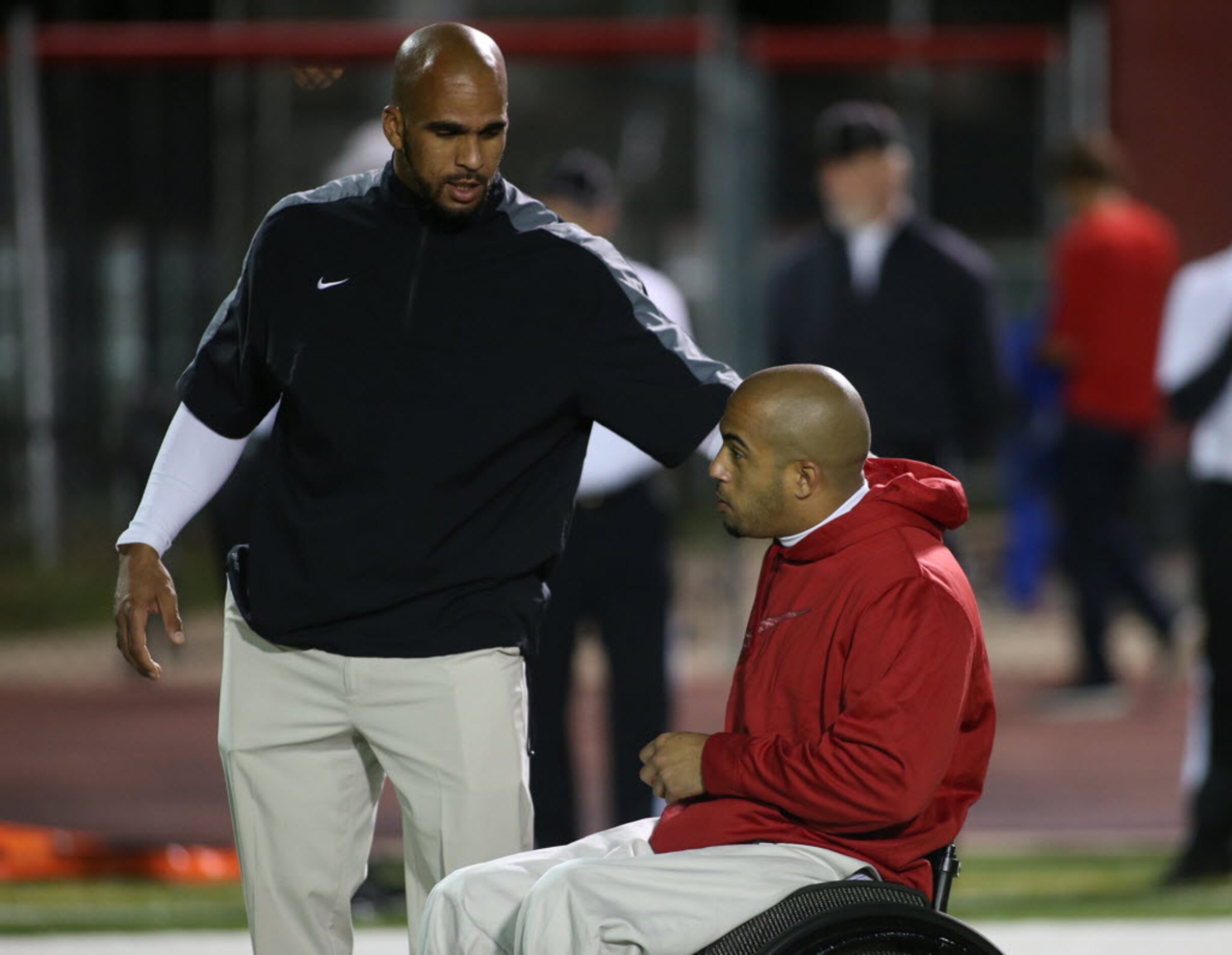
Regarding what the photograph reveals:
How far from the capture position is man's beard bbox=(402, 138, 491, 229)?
3.30 metres

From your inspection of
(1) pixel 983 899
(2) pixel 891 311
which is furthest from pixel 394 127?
(1) pixel 983 899

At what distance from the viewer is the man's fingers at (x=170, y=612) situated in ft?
11.3

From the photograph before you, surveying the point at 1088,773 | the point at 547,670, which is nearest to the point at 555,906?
the point at 547,670

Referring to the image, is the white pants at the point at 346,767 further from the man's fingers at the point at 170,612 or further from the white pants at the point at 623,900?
the white pants at the point at 623,900

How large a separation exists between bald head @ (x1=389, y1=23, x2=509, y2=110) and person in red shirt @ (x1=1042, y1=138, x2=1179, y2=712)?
18.2 feet

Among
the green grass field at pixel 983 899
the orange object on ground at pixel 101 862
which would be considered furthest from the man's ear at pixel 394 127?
the orange object on ground at pixel 101 862

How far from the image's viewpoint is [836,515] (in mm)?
3199

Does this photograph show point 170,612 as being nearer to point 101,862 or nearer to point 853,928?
point 853,928

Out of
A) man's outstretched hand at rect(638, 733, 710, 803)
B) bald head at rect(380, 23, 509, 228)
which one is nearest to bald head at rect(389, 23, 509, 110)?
bald head at rect(380, 23, 509, 228)

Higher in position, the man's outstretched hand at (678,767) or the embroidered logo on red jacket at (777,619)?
the embroidered logo on red jacket at (777,619)

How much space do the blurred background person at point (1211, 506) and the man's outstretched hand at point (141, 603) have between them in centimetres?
316

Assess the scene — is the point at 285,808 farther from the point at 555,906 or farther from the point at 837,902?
the point at 837,902

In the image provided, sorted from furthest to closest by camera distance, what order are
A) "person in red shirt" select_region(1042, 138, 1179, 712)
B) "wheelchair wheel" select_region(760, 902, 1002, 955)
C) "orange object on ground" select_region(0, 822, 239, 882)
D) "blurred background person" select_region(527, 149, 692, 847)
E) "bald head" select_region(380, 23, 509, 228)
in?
"person in red shirt" select_region(1042, 138, 1179, 712)
"orange object on ground" select_region(0, 822, 239, 882)
"blurred background person" select_region(527, 149, 692, 847)
"bald head" select_region(380, 23, 509, 228)
"wheelchair wheel" select_region(760, 902, 1002, 955)

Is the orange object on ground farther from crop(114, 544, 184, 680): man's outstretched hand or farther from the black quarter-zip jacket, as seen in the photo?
the black quarter-zip jacket
